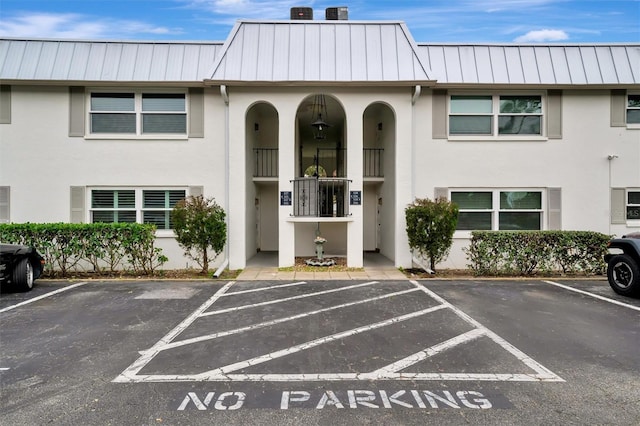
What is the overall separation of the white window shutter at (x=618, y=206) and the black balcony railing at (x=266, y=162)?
10.6 m

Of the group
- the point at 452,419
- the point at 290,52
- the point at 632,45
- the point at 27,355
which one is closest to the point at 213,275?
the point at 27,355

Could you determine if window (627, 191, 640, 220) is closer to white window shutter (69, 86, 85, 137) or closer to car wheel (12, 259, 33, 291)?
car wheel (12, 259, 33, 291)

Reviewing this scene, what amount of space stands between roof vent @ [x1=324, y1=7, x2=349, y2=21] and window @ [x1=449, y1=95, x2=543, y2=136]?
16.2 feet

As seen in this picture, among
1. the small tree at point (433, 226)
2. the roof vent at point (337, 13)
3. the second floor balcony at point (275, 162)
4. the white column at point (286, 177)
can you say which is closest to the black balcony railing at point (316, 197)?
the white column at point (286, 177)

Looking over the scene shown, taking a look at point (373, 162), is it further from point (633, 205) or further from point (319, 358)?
point (319, 358)

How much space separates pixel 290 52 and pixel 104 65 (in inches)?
211

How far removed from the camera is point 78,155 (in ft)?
33.4

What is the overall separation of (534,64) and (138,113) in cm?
1174

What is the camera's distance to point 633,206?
10.6m

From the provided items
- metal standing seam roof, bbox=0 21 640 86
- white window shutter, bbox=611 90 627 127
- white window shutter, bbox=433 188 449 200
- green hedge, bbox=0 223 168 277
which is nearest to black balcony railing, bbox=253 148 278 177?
metal standing seam roof, bbox=0 21 640 86

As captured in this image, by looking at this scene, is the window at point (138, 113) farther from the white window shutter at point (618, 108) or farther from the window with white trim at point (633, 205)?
the window with white trim at point (633, 205)

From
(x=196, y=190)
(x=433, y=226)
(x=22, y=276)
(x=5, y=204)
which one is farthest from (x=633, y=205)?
(x=5, y=204)

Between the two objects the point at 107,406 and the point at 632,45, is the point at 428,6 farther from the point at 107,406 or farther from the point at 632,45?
the point at 107,406

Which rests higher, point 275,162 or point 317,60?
point 317,60
